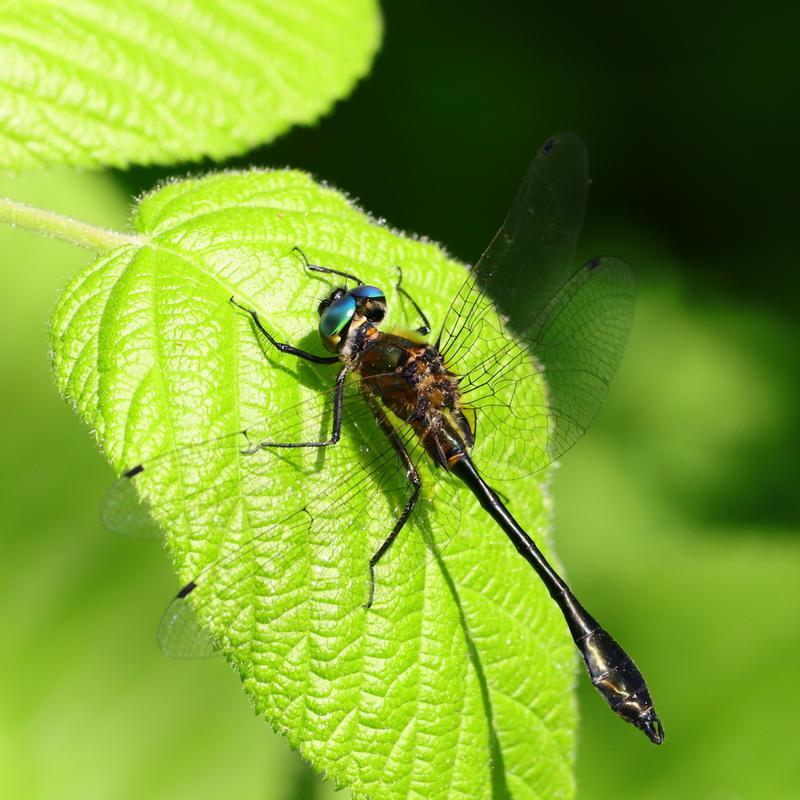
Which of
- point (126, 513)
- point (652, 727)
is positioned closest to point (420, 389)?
point (126, 513)

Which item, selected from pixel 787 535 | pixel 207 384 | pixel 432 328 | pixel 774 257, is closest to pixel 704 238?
pixel 774 257

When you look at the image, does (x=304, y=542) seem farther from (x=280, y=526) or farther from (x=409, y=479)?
(x=409, y=479)

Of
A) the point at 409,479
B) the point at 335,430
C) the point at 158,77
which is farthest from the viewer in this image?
the point at 158,77

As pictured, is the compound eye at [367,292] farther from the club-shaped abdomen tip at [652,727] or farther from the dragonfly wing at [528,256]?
the club-shaped abdomen tip at [652,727]

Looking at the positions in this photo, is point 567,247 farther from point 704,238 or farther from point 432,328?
point 704,238

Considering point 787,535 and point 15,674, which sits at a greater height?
point 787,535
